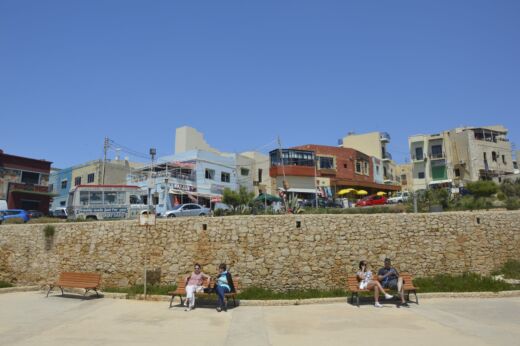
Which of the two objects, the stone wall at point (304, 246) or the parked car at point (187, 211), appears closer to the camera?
the stone wall at point (304, 246)

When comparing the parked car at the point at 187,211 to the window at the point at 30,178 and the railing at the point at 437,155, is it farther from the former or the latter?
the railing at the point at 437,155

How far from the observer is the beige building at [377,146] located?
2539 inches

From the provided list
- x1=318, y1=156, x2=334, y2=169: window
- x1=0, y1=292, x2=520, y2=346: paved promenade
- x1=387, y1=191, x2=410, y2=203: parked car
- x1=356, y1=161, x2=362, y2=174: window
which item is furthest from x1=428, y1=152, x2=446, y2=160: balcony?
x1=0, y1=292, x2=520, y2=346: paved promenade

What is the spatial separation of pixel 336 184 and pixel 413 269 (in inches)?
1460

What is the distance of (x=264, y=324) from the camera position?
9.87 metres

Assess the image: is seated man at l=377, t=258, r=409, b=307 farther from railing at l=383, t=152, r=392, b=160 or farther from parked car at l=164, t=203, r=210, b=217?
railing at l=383, t=152, r=392, b=160

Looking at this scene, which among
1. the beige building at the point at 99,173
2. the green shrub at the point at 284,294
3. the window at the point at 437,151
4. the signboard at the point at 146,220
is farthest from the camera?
the window at the point at 437,151

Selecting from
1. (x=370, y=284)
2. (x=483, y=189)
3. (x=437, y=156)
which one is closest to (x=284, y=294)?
(x=370, y=284)

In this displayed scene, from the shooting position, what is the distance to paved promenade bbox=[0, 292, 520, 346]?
832 cm

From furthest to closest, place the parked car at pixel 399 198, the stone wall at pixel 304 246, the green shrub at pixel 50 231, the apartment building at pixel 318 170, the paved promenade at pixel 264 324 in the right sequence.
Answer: the apartment building at pixel 318 170, the parked car at pixel 399 198, the green shrub at pixel 50 231, the stone wall at pixel 304 246, the paved promenade at pixel 264 324

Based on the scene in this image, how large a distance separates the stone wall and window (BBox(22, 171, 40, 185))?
33.9 meters

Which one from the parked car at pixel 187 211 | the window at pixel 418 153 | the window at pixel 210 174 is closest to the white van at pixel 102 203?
the parked car at pixel 187 211

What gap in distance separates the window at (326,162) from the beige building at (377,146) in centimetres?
1406

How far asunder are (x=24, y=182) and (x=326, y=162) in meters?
37.9
